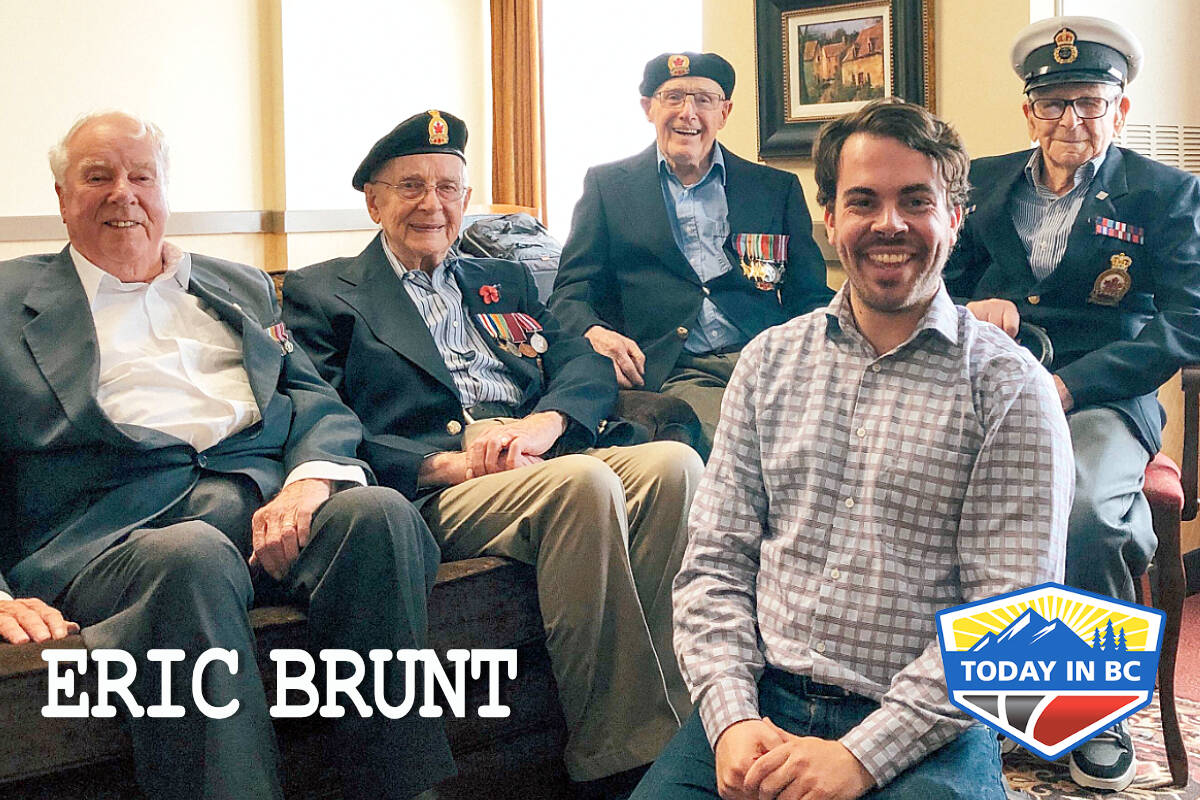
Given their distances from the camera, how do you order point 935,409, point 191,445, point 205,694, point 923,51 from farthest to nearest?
1. point 923,51
2. point 191,445
3. point 205,694
4. point 935,409

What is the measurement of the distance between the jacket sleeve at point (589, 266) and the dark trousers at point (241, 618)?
108cm

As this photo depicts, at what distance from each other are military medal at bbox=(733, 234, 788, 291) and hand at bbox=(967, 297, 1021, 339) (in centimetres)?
52

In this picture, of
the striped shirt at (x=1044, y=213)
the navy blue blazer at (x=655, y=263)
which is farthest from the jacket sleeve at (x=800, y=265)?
the striped shirt at (x=1044, y=213)

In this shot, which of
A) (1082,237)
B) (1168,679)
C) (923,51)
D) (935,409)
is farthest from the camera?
(923,51)

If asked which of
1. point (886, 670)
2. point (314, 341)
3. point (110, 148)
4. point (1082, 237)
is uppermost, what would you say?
point (110, 148)

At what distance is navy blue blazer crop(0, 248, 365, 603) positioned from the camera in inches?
78.9

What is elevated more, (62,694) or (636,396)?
(636,396)

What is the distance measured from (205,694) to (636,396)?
1278 mm

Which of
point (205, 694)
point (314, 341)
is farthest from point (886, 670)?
point (314, 341)

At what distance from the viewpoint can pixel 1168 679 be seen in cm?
244

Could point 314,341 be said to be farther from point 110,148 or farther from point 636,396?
point 636,396

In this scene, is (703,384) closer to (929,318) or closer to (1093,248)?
(1093,248)

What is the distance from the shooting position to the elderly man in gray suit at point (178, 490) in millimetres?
1770

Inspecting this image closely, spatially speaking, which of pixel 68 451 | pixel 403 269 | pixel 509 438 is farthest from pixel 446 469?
pixel 68 451
